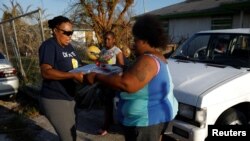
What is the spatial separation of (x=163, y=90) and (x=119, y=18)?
12974 millimetres

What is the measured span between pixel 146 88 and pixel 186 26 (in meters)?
16.8

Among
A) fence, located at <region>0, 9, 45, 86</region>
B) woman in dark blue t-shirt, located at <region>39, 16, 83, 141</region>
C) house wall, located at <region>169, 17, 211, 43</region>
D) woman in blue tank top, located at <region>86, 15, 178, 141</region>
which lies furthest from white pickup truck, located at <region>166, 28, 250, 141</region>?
house wall, located at <region>169, 17, 211, 43</region>

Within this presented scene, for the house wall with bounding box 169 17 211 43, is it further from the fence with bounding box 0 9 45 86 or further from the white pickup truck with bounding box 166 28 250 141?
the white pickup truck with bounding box 166 28 250 141

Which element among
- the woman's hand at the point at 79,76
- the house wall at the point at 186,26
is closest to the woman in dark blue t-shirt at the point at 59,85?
the woman's hand at the point at 79,76

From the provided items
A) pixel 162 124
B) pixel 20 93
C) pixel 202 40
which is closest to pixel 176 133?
pixel 162 124

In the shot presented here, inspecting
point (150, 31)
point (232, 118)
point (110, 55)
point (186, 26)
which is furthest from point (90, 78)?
point (186, 26)

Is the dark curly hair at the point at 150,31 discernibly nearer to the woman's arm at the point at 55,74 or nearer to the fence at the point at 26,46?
the woman's arm at the point at 55,74

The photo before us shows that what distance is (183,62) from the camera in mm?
4969

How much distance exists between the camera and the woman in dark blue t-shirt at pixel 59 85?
9.95ft

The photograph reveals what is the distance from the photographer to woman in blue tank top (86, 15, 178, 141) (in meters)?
2.21

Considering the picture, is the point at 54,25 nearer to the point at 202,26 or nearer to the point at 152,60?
the point at 152,60

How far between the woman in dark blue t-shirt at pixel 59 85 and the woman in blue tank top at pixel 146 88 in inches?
27.2

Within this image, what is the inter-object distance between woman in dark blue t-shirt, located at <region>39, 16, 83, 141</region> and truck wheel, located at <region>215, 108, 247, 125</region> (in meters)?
1.80

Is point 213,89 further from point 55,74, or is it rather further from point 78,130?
point 78,130
